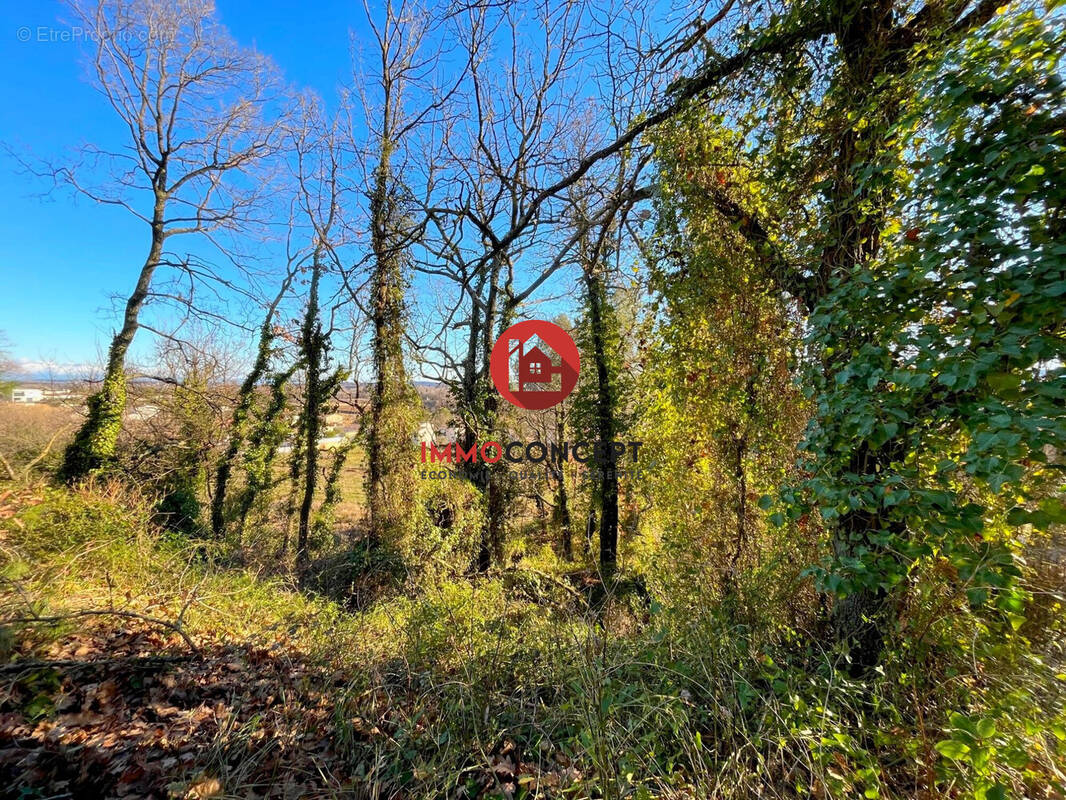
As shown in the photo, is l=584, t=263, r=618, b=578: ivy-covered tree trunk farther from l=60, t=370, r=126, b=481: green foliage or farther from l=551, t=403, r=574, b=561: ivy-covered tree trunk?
l=60, t=370, r=126, b=481: green foliage

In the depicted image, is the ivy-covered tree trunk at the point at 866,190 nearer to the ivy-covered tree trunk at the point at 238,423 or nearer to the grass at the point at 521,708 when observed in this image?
the grass at the point at 521,708

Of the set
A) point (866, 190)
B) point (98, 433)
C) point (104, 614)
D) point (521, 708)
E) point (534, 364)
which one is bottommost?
point (521, 708)

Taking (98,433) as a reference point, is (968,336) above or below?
above

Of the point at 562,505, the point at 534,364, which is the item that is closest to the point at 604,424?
the point at 534,364

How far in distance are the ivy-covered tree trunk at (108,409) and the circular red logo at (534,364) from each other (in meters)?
7.37

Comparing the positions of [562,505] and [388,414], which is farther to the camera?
[562,505]

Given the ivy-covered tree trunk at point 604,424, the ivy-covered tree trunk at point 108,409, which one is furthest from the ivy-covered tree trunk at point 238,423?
the ivy-covered tree trunk at point 604,424

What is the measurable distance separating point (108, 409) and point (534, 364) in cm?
840

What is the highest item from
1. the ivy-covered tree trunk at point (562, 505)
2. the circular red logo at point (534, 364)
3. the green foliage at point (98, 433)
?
the circular red logo at point (534, 364)

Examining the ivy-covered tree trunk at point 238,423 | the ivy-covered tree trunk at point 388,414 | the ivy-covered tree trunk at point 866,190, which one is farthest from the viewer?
the ivy-covered tree trunk at point 238,423

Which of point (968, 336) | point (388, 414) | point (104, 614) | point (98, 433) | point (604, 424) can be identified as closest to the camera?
point (968, 336)

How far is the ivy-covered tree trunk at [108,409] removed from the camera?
6.54 m

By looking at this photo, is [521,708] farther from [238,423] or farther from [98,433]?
[238,423]

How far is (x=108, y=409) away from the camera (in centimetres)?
684
